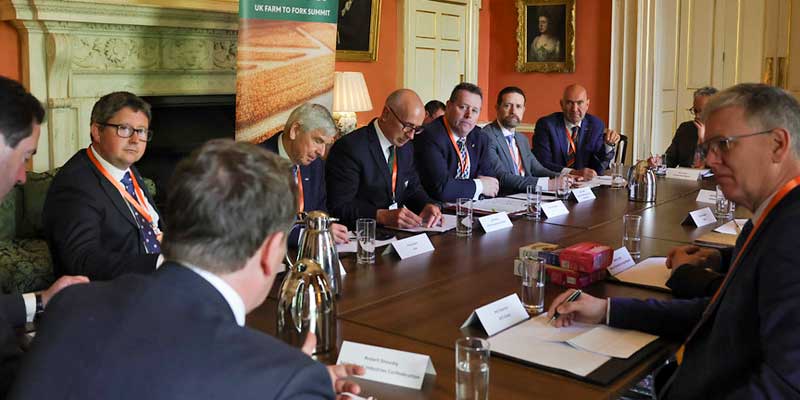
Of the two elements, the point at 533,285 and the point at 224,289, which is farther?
the point at 533,285

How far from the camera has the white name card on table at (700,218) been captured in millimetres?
3643

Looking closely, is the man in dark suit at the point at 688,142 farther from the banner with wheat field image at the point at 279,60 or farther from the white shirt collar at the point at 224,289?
the white shirt collar at the point at 224,289

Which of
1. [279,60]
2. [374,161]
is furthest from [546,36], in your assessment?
[374,161]

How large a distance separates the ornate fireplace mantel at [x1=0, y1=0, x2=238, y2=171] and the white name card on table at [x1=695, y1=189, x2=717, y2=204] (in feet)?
11.7

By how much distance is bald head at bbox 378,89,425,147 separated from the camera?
3.97m

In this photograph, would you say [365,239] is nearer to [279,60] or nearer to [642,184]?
[642,184]

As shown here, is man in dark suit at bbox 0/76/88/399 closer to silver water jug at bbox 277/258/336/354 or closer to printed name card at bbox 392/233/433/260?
silver water jug at bbox 277/258/336/354

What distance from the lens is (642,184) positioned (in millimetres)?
4391

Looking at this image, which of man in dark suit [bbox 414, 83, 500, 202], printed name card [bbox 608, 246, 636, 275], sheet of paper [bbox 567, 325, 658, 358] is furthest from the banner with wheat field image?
→ sheet of paper [bbox 567, 325, 658, 358]

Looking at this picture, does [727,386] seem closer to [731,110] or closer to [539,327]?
[539,327]

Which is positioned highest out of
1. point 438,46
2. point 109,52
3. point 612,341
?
point 438,46

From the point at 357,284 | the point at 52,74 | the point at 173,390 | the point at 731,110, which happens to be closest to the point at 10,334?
the point at 173,390

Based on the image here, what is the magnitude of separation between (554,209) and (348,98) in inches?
123

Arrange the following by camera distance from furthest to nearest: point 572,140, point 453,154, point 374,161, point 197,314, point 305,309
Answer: point 572,140 < point 453,154 < point 374,161 < point 305,309 < point 197,314
